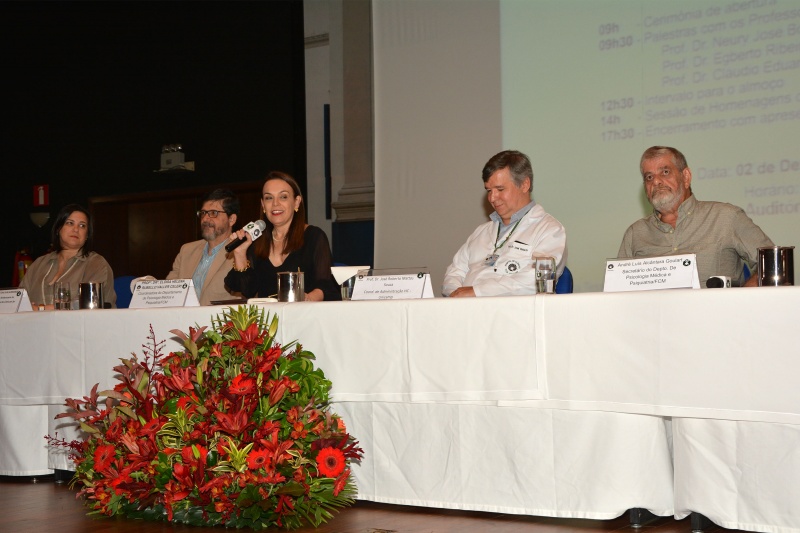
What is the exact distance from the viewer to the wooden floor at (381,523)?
92.3 inches

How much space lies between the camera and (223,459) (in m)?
2.39

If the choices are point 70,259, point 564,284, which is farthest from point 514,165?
point 70,259

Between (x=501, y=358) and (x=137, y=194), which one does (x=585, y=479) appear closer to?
(x=501, y=358)

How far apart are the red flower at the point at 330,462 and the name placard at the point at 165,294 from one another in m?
0.90

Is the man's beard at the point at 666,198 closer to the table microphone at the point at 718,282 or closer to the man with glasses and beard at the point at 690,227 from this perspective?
the man with glasses and beard at the point at 690,227

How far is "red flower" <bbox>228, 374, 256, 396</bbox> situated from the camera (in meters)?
2.34

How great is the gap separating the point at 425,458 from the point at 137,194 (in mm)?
5649

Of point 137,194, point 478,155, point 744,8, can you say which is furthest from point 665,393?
point 137,194

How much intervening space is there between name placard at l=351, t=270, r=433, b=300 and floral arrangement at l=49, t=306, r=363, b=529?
0.27 meters

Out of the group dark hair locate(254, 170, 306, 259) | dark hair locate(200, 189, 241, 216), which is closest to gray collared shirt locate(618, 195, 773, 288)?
dark hair locate(254, 170, 306, 259)

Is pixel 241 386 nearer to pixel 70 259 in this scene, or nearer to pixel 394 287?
pixel 394 287

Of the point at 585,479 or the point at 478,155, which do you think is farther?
the point at 478,155

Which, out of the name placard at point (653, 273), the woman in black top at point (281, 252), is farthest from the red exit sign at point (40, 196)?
the name placard at point (653, 273)

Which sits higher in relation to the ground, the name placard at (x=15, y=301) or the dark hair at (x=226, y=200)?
the dark hair at (x=226, y=200)
